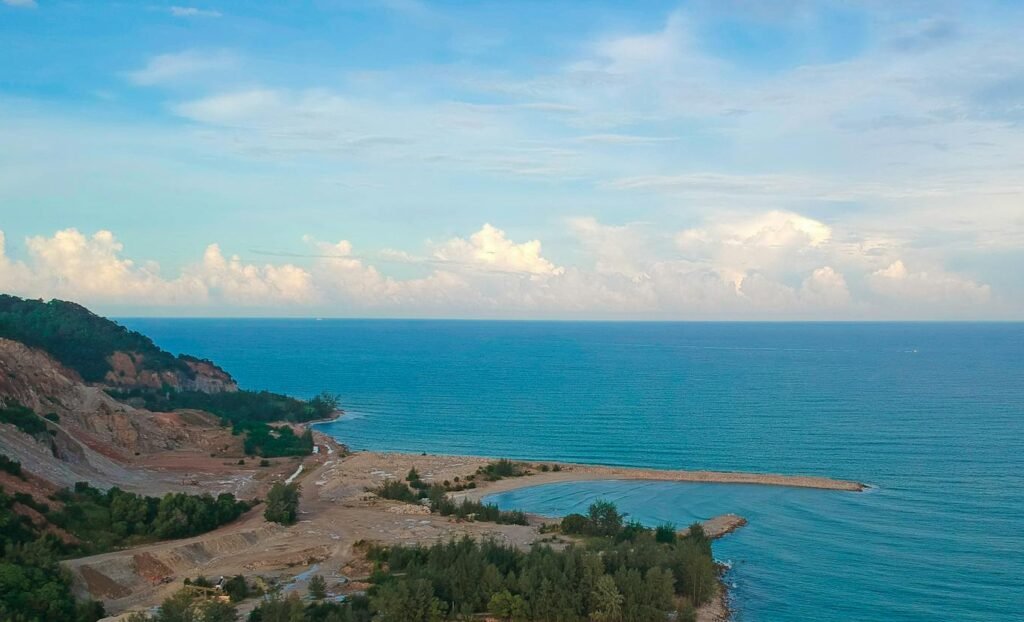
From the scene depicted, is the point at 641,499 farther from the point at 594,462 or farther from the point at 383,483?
the point at 383,483

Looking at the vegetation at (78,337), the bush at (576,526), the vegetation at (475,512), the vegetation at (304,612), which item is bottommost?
the vegetation at (475,512)

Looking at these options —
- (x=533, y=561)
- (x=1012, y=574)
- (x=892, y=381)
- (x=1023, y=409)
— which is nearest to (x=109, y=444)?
(x=533, y=561)

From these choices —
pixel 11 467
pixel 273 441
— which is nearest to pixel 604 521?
pixel 11 467

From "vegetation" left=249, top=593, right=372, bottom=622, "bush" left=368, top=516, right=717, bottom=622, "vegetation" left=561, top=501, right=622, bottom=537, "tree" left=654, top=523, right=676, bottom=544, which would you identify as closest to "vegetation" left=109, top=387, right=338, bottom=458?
"vegetation" left=561, top=501, right=622, bottom=537

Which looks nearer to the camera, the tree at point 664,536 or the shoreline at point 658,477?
the tree at point 664,536

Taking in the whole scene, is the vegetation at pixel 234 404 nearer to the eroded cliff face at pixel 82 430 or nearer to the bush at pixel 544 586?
the eroded cliff face at pixel 82 430

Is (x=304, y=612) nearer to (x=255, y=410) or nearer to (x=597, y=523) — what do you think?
(x=597, y=523)

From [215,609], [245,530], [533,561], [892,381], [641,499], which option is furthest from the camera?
[892,381]

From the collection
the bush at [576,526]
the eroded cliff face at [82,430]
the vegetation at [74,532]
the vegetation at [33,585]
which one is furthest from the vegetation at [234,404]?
the vegetation at [33,585]
